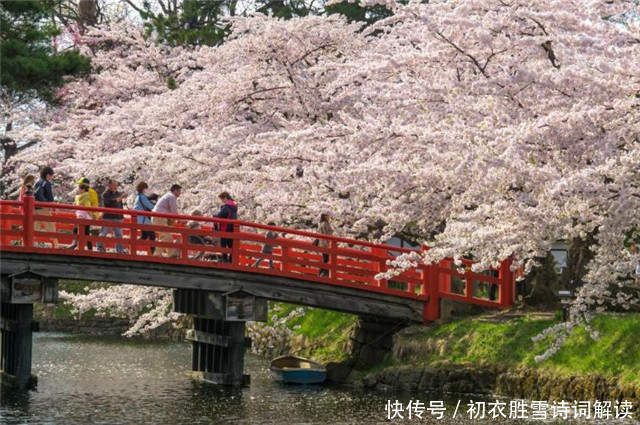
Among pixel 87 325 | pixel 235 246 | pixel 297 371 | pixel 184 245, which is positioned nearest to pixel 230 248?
pixel 235 246

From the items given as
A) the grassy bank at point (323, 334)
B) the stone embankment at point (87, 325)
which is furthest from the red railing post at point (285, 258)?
Answer: the stone embankment at point (87, 325)

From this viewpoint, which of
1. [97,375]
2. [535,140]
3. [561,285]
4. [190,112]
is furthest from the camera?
[190,112]

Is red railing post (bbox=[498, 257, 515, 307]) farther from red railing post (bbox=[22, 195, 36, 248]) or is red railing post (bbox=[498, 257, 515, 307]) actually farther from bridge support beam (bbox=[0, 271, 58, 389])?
red railing post (bbox=[22, 195, 36, 248])

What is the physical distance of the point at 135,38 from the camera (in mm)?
41875

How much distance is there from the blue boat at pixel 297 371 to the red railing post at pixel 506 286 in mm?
3968

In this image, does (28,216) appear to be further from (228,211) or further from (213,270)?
(228,211)

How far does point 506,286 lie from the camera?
27.6 m

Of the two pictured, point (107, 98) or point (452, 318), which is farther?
point (107, 98)

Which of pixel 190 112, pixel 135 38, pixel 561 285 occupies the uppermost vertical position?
pixel 135 38

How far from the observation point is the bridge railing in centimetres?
2480

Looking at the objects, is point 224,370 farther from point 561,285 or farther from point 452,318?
point 561,285

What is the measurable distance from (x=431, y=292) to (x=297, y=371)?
318 centimetres

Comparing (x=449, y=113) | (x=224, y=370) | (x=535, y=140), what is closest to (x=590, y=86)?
(x=535, y=140)

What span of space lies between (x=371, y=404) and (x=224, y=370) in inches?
156
